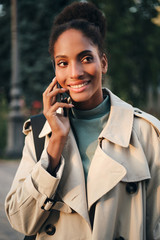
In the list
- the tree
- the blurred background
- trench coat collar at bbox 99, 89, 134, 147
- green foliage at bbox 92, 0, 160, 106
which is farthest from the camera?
the tree

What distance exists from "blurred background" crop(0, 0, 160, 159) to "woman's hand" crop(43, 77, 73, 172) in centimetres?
1611

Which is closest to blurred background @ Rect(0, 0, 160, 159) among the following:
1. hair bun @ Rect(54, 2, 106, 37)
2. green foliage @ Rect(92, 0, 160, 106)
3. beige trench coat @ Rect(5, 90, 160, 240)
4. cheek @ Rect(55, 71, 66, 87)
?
green foliage @ Rect(92, 0, 160, 106)

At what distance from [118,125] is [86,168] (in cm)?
31

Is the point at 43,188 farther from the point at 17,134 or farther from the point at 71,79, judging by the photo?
the point at 17,134

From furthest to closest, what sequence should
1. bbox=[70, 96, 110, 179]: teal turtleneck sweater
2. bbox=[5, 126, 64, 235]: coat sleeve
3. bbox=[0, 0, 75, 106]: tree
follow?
bbox=[0, 0, 75, 106]: tree
bbox=[70, 96, 110, 179]: teal turtleneck sweater
bbox=[5, 126, 64, 235]: coat sleeve

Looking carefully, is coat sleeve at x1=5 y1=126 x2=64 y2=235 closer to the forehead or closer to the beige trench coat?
the beige trench coat

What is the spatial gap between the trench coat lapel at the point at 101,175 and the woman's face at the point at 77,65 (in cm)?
35

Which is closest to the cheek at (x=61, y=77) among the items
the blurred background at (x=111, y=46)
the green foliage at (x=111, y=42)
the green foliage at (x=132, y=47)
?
the blurred background at (x=111, y=46)

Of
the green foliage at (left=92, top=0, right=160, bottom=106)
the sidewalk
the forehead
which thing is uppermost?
the forehead

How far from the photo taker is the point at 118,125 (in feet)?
7.57

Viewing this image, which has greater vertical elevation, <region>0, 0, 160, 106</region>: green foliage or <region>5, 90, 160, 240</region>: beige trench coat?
<region>5, 90, 160, 240</region>: beige trench coat

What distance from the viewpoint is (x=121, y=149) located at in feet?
7.32

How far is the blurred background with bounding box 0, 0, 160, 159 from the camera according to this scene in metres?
19.7

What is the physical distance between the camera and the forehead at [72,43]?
2.24 m
